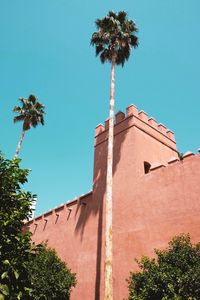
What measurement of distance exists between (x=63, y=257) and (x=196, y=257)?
1103cm

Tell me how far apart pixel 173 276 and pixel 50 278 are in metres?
8.01

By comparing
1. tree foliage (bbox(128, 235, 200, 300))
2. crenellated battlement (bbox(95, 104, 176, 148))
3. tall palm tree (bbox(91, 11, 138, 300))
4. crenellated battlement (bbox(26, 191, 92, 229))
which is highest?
tall palm tree (bbox(91, 11, 138, 300))

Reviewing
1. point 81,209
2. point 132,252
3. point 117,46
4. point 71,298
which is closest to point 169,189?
point 132,252

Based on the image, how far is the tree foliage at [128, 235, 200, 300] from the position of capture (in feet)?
33.7

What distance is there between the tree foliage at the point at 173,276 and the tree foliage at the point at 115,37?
43.1ft

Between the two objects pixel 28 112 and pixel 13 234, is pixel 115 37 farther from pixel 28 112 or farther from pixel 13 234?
pixel 13 234

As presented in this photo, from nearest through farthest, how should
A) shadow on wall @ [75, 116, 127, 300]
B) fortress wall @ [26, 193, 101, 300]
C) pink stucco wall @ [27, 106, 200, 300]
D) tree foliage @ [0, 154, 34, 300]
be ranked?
tree foliage @ [0, 154, 34, 300] < pink stucco wall @ [27, 106, 200, 300] < fortress wall @ [26, 193, 101, 300] < shadow on wall @ [75, 116, 127, 300]

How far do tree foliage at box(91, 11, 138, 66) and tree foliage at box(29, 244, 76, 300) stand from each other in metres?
13.5

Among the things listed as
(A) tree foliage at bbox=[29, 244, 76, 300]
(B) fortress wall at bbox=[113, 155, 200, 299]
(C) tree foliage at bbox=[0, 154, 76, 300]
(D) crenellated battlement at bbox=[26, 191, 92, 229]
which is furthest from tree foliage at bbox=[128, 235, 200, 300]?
(D) crenellated battlement at bbox=[26, 191, 92, 229]

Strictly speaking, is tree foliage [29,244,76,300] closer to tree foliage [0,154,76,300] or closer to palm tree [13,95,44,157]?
tree foliage [0,154,76,300]

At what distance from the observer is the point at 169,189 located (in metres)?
14.4

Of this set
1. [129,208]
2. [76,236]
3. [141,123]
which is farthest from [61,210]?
[141,123]

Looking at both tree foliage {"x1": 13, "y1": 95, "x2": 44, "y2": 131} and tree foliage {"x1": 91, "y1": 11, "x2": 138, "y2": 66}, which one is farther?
tree foliage {"x1": 13, "y1": 95, "x2": 44, "y2": 131}

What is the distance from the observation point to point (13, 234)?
7465 mm
